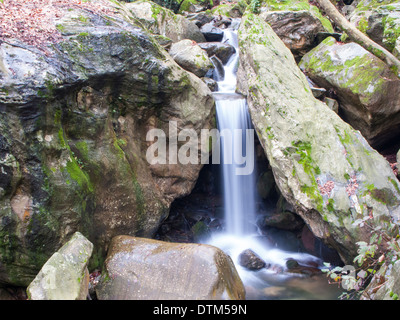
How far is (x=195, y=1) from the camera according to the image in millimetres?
16922

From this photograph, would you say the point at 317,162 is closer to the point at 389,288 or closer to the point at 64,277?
the point at 389,288

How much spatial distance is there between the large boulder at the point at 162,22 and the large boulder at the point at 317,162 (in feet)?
16.9

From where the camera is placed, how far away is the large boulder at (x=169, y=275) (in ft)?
13.6

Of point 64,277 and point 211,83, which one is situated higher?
point 211,83

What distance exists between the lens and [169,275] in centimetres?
434

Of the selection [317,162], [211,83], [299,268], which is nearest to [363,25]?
[211,83]

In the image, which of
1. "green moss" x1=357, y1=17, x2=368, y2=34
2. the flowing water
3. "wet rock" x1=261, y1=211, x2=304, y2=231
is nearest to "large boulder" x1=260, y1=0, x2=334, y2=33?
"green moss" x1=357, y1=17, x2=368, y2=34

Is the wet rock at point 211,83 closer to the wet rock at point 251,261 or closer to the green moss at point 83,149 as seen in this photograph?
the green moss at point 83,149

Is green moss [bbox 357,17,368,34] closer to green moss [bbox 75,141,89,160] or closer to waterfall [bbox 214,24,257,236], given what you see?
waterfall [bbox 214,24,257,236]

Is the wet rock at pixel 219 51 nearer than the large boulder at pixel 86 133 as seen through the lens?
No

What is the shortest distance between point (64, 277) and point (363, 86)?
7826 mm

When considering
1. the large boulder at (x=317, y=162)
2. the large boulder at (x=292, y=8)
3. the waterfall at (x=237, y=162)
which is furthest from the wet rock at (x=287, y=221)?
the large boulder at (x=292, y=8)

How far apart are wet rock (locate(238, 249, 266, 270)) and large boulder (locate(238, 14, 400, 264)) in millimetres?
1470
